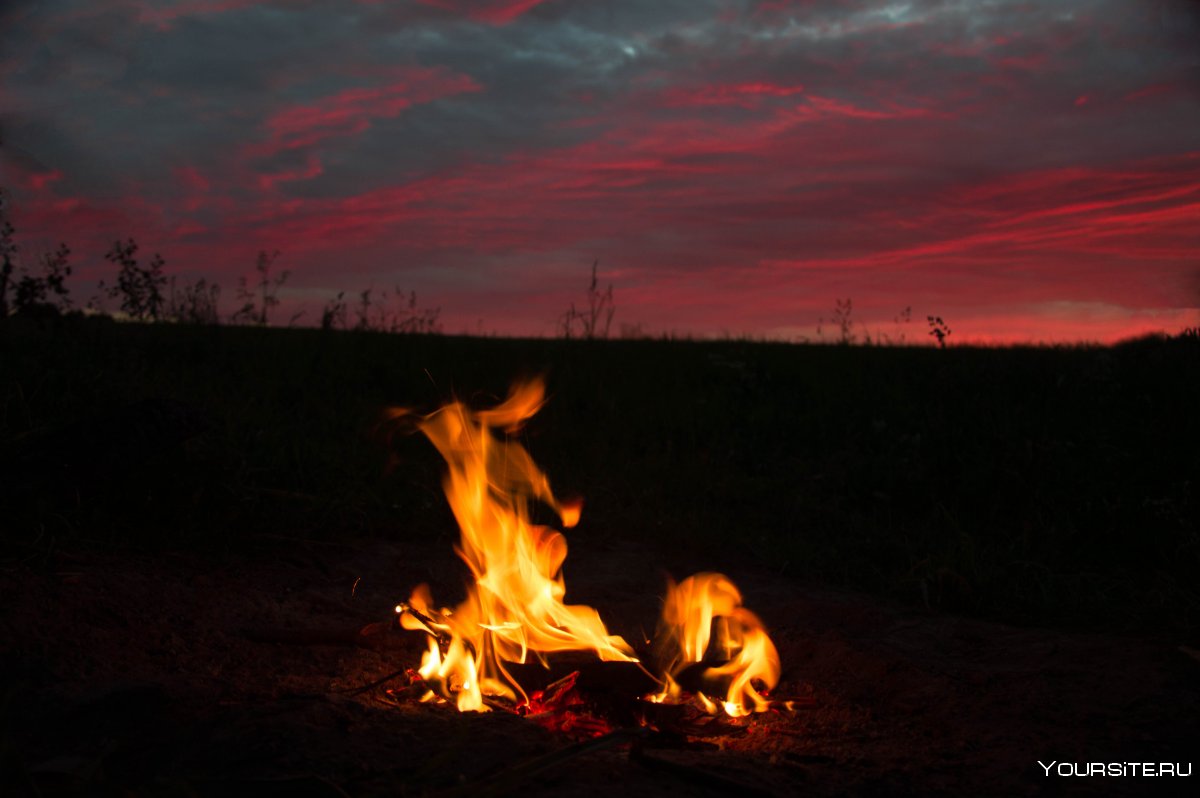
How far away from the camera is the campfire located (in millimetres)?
3117

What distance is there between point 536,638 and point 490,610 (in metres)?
0.21

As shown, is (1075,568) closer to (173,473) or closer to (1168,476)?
(1168,476)

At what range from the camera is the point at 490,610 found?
11.5 ft

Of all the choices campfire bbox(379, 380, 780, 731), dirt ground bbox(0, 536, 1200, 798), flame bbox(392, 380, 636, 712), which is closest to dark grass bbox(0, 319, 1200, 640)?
dirt ground bbox(0, 536, 1200, 798)

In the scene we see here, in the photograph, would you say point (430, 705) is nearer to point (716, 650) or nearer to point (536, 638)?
point (536, 638)

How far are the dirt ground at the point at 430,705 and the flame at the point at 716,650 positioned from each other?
0.11 meters

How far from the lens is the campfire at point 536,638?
123 inches

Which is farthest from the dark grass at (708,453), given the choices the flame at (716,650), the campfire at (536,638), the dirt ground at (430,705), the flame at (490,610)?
the flame at (716,650)

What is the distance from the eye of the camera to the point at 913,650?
366 cm

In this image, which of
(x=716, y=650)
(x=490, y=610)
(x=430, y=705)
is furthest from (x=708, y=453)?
(x=430, y=705)

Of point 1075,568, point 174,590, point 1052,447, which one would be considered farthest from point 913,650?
point 1052,447

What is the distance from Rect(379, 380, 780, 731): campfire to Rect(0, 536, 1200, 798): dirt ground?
18cm

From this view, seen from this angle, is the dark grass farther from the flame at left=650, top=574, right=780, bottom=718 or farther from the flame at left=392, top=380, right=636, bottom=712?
the flame at left=650, top=574, right=780, bottom=718

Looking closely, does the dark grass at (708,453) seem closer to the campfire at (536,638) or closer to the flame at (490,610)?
the flame at (490,610)
